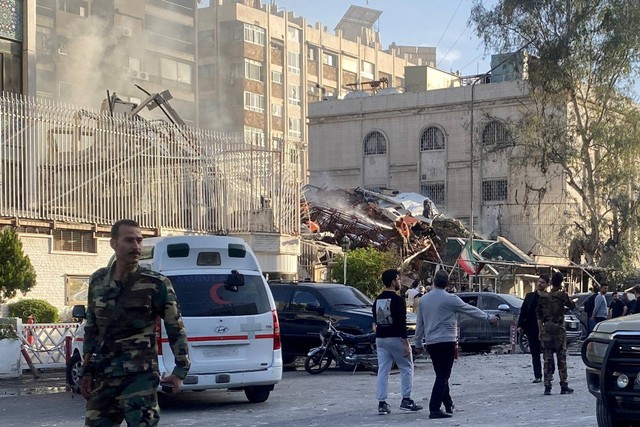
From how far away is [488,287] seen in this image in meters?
45.0

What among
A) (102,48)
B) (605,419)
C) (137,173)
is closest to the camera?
(605,419)

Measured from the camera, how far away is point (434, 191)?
58.6 metres

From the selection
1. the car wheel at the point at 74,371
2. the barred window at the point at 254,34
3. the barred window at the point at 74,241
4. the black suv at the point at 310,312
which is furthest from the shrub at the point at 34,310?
the barred window at the point at 254,34

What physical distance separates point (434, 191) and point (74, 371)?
43.2m

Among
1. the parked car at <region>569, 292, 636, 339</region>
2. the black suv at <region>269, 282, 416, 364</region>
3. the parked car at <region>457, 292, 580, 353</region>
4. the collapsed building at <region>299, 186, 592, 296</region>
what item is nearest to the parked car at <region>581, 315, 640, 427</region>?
the black suv at <region>269, 282, 416, 364</region>

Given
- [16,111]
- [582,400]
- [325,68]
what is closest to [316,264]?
[16,111]

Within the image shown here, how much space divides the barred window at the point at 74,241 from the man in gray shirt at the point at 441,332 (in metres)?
17.2

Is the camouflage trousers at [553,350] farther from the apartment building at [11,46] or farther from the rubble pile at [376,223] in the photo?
the rubble pile at [376,223]

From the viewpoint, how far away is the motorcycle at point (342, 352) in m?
20.4

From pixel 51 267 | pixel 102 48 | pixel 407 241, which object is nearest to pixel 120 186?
pixel 51 267

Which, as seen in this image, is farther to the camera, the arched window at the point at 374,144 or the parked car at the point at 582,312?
the arched window at the point at 374,144

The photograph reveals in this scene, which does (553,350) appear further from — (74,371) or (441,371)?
(74,371)

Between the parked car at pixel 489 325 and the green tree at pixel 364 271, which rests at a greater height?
the green tree at pixel 364 271

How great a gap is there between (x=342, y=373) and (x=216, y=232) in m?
12.9
